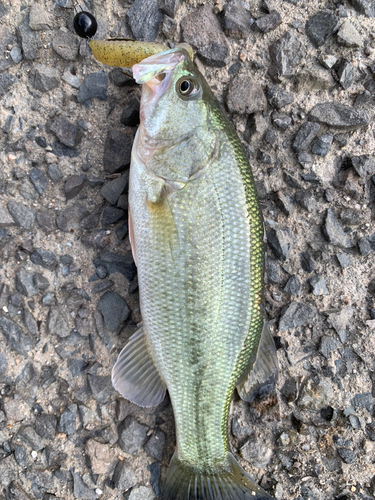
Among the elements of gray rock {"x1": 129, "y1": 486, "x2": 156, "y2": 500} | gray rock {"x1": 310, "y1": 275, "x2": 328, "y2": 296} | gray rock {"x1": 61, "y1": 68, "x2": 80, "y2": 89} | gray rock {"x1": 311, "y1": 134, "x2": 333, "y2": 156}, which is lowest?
gray rock {"x1": 129, "y1": 486, "x2": 156, "y2": 500}

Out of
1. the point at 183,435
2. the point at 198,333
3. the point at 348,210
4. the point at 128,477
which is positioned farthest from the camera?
the point at 348,210

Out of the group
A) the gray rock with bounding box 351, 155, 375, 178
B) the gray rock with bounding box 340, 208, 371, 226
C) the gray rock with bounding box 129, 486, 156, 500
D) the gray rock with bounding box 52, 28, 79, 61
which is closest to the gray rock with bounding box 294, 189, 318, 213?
the gray rock with bounding box 340, 208, 371, 226

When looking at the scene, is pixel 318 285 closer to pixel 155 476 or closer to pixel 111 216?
pixel 111 216

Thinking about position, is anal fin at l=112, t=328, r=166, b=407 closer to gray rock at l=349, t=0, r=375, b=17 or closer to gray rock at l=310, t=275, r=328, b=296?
gray rock at l=310, t=275, r=328, b=296

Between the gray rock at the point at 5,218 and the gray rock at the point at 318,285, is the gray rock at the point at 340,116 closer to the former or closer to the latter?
the gray rock at the point at 318,285

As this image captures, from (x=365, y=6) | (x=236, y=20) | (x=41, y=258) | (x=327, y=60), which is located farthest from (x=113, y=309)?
(x=365, y=6)

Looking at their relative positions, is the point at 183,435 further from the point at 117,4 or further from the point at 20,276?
the point at 117,4

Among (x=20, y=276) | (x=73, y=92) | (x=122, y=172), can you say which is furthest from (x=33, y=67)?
(x=20, y=276)

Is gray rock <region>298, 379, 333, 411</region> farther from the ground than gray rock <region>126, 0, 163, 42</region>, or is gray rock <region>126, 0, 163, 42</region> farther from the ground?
gray rock <region>126, 0, 163, 42</region>
